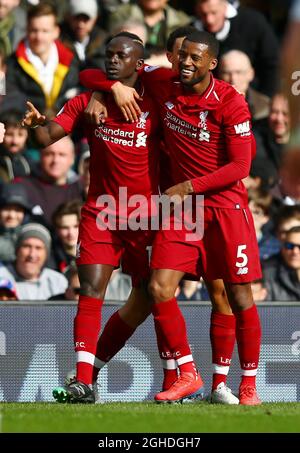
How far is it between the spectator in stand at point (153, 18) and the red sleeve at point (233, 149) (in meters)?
4.08

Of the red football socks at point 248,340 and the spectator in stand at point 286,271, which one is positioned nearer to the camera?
the red football socks at point 248,340

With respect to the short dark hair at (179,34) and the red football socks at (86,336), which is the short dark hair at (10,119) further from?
the red football socks at (86,336)

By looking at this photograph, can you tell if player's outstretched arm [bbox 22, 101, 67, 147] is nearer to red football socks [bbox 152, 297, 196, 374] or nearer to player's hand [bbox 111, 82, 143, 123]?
player's hand [bbox 111, 82, 143, 123]

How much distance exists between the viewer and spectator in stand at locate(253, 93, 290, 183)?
11352mm

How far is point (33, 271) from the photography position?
1019 centimetres

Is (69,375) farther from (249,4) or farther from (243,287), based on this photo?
(249,4)

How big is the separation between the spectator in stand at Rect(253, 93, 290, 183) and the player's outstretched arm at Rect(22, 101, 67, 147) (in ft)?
13.1

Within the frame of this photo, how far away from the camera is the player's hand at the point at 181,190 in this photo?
24.3 feet

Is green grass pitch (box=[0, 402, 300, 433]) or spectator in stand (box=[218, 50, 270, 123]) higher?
spectator in stand (box=[218, 50, 270, 123])

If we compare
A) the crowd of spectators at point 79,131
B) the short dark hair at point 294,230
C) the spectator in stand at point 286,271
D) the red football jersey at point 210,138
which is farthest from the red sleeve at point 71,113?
the short dark hair at point 294,230

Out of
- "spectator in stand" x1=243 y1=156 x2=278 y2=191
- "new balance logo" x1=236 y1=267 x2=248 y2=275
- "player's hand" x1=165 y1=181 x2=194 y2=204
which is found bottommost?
"new balance logo" x1=236 y1=267 x2=248 y2=275

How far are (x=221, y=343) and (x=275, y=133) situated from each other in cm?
393

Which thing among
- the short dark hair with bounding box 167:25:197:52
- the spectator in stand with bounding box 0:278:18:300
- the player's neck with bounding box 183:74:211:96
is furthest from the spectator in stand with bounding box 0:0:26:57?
the player's neck with bounding box 183:74:211:96

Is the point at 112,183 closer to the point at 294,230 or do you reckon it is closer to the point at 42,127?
the point at 42,127
